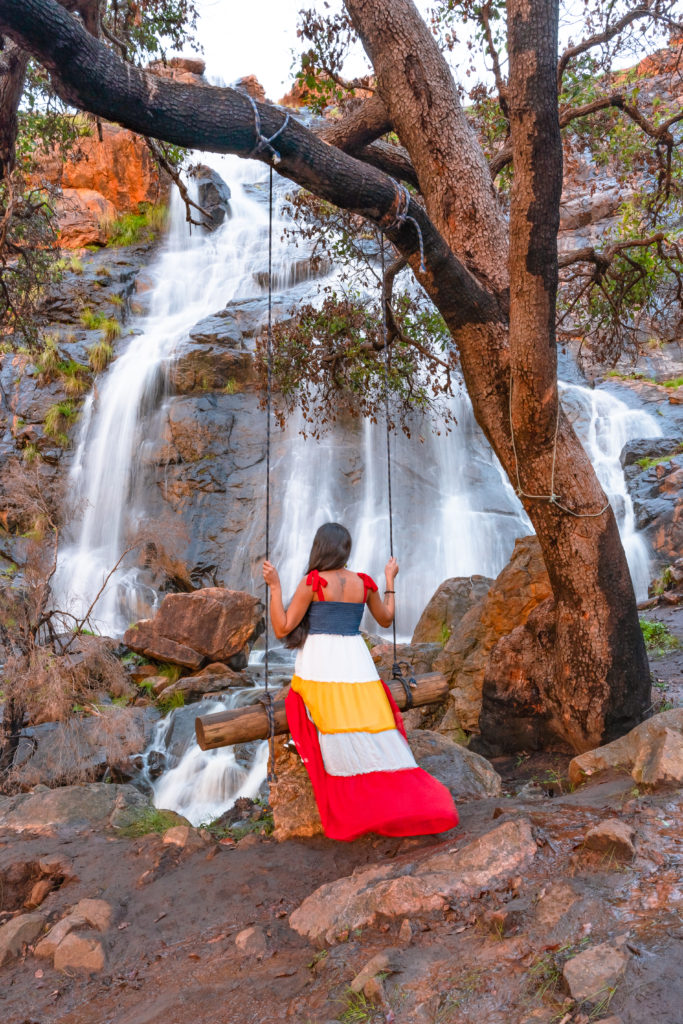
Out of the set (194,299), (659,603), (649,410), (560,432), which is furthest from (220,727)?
(194,299)

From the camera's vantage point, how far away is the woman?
11.7 feet

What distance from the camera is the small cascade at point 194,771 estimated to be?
799cm

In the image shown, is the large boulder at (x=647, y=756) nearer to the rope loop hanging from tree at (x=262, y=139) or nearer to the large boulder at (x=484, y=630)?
the large boulder at (x=484, y=630)

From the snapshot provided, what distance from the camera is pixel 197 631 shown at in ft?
35.7

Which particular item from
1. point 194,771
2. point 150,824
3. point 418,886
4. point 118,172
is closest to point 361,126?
point 418,886

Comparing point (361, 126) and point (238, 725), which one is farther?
point (361, 126)

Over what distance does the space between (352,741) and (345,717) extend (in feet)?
0.45

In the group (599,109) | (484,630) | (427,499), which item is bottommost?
(484,630)

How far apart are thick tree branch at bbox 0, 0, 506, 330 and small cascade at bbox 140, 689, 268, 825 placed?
244 inches

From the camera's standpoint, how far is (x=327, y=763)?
3.79 metres

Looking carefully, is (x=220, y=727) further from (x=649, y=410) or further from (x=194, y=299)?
(x=194, y=299)

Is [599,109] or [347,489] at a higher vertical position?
[599,109]

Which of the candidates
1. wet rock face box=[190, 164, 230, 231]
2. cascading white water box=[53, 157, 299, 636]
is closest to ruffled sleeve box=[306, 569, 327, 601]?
cascading white water box=[53, 157, 299, 636]

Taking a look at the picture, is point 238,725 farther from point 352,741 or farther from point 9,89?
point 9,89
